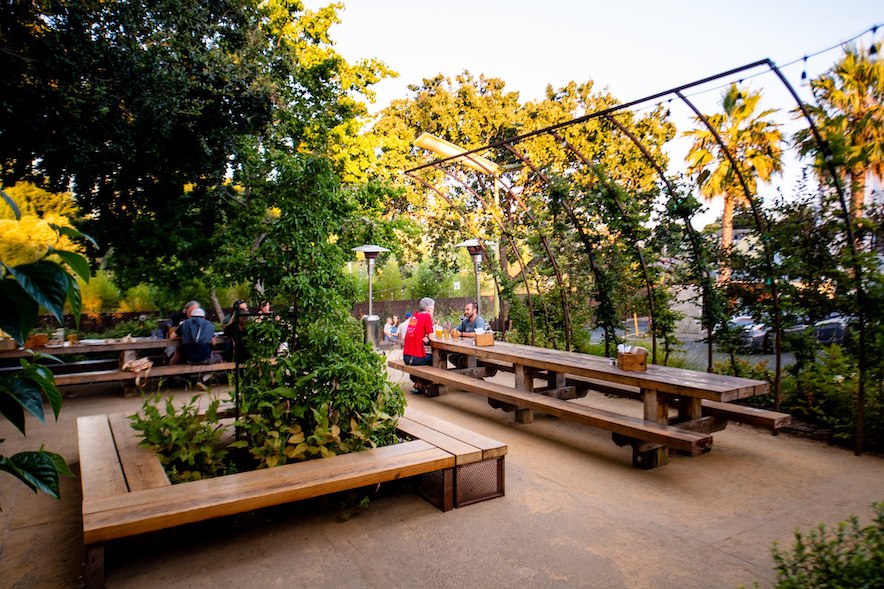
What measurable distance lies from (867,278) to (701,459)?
244cm

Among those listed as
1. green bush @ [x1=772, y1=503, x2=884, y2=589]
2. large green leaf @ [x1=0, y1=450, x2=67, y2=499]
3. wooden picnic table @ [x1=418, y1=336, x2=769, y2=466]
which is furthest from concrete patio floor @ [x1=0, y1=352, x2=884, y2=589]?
large green leaf @ [x1=0, y1=450, x2=67, y2=499]

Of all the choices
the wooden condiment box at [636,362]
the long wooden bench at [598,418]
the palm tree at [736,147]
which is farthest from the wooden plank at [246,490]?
the palm tree at [736,147]

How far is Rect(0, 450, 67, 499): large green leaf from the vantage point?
116 centimetres

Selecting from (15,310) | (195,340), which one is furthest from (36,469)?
(195,340)

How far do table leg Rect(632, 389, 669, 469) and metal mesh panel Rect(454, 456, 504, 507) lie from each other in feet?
4.68

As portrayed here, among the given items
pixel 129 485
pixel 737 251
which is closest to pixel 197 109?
pixel 129 485

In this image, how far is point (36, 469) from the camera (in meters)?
1.20

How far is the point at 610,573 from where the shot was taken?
3131 mm

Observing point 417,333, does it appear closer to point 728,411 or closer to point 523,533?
point 728,411

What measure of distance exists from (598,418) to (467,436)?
152 cm

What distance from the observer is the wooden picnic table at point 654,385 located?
4.62 metres

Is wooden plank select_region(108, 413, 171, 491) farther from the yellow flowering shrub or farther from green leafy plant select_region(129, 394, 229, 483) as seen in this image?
the yellow flowering shrub

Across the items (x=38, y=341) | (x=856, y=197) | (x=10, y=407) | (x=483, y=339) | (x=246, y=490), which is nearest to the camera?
(x=10, y=407)

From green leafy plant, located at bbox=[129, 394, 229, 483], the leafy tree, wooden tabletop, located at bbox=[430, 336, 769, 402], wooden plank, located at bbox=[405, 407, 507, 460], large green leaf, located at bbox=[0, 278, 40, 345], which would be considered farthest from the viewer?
the leafy tree
